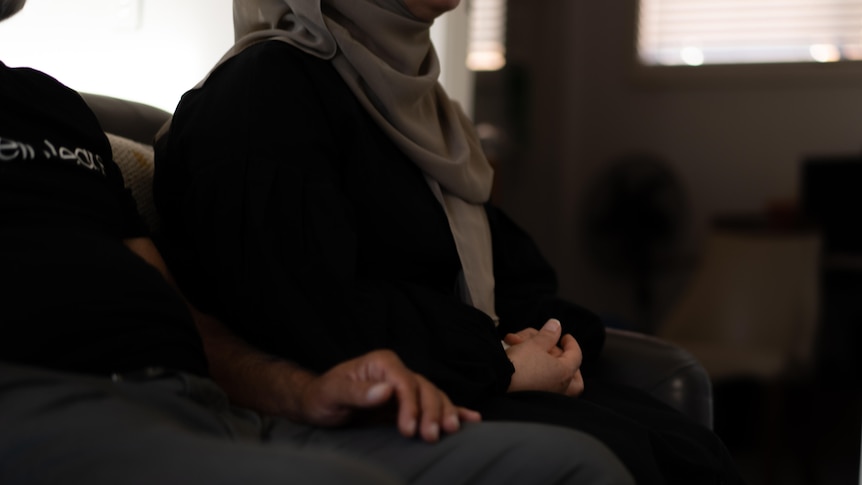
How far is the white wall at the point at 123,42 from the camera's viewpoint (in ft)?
5.53

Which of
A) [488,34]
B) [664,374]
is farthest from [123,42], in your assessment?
[488,34]

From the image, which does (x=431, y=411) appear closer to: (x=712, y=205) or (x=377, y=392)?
(x=377, y=392)

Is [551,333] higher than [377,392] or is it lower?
lower

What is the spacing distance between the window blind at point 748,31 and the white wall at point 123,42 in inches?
131

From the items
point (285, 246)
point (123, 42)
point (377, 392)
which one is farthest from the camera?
point (123, 42)

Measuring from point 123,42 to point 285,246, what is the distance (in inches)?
35.9

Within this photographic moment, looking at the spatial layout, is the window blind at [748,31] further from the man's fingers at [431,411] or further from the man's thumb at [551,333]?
the man's fingers at [431,411]

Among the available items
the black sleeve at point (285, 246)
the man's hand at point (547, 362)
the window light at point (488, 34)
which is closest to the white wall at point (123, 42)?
the black sleeve at point (285, 246)

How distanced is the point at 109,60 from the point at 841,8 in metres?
3.83

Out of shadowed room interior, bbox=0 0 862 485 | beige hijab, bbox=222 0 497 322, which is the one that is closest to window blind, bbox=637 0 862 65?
shadowed room interior, bbox=0 0 862 485

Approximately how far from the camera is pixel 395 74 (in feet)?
4.40

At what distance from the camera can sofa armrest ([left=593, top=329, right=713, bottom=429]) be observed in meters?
1.54

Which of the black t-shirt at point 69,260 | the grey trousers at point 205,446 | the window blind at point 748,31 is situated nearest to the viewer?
the grey trousers at point 205,446

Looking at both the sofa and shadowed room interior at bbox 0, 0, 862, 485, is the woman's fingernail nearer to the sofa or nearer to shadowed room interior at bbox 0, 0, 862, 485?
the sofa
